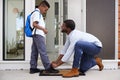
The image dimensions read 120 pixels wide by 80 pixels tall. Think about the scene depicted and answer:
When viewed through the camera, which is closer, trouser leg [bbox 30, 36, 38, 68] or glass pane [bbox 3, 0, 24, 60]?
trouser leg [bbox 30, 36, 38, 68]

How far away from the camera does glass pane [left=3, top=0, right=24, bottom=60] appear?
19.1ft

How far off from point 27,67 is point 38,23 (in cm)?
112

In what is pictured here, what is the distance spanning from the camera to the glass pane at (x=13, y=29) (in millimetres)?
5836

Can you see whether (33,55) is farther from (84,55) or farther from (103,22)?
(103,22)

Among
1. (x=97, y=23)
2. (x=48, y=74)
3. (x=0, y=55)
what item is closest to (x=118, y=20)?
(x=97, y=23)

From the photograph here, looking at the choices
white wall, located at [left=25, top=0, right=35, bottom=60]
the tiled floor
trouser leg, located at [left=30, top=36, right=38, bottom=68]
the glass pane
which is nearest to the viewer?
the tiled floor

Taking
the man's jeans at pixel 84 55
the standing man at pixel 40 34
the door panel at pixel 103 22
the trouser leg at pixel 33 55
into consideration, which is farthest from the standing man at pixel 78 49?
the door panel at pixel 103 22

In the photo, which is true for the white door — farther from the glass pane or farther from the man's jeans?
the man's jeans

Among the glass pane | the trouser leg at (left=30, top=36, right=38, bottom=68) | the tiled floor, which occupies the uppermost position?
the glass pane

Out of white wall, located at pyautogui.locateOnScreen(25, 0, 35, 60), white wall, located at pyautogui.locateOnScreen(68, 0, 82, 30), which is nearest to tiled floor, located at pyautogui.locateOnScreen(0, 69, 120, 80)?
white wall, located at pyautogui.locateOnScreen(25, 0, 35, 60)

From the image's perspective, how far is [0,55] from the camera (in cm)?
572

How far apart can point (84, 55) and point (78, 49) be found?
0.43m

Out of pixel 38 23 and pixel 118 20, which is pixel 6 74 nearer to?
pixel 38 23

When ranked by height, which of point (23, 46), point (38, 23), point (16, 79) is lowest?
point (16, 79)
